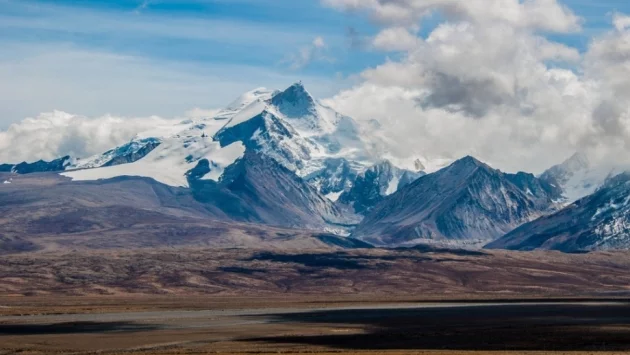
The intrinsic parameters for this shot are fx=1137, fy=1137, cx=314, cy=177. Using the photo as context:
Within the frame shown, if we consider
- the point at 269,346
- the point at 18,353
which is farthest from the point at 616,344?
the point at 18,353

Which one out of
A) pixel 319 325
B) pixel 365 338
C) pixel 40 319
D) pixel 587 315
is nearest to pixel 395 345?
pixel 365 338

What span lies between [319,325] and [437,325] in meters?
18.9

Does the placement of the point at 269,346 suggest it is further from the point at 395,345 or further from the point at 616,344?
the point at 616,344

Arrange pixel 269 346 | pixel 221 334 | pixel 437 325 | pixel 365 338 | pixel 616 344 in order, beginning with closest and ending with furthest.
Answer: pixel 616 344, pixel 269 346, pixel 365 338, pixel 221 334, pixel 437 325

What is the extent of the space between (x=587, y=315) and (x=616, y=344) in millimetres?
62564

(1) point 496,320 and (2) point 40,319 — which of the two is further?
(2) point 40,319

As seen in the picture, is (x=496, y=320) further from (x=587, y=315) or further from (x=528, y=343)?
(x=528, y=343)

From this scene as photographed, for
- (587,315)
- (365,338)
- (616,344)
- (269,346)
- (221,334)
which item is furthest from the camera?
(587,315)

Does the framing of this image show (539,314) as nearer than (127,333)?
No

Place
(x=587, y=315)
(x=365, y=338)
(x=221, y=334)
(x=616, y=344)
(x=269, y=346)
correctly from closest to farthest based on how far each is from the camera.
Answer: (x=616, y=344), (x=269, y=346), (x=365, y=338), (x=221, y=334), (x=587, y=315)

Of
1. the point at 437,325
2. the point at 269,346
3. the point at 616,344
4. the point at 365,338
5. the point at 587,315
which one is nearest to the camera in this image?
the point at 616,344

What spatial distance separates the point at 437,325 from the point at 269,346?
133ft

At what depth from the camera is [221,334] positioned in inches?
6304

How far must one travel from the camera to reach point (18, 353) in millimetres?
134000
